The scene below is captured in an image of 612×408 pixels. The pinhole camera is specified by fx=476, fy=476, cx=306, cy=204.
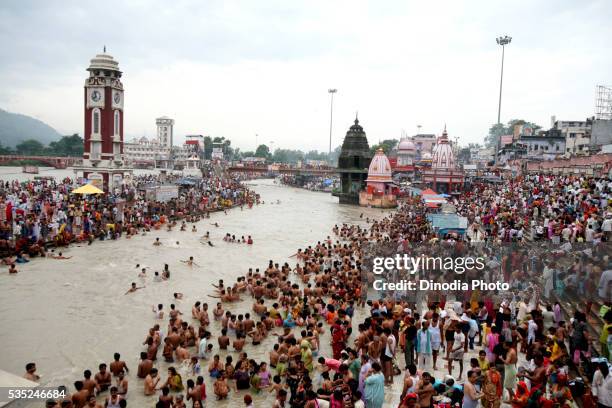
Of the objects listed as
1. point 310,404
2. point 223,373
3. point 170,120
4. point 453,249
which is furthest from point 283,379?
point 170,120

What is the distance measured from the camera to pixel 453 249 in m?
13.4

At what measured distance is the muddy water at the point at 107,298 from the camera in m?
10.5

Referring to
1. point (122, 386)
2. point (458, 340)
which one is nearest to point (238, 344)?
point (122, 386)

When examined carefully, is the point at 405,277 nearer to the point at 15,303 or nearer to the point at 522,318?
the point at 522,318

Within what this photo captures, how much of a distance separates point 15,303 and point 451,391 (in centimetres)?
1254

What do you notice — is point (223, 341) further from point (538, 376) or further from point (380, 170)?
point (380, 170)

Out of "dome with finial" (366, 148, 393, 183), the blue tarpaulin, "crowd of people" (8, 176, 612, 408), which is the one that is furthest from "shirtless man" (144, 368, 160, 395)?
"dome with finial" (366, 148, 393, 183)

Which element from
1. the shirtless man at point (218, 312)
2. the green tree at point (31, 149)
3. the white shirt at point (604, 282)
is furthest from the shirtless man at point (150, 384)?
the green tree at point (31, 149)

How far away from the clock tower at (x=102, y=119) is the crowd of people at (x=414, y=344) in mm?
24087

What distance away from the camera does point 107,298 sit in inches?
575

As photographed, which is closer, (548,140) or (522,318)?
(522,318)

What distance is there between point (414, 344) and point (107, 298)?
9965mm

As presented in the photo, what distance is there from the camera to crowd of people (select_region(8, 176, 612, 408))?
273 inches

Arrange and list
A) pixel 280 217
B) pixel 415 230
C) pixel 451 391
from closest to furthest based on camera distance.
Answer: pixel 451 391, pixel 415 230, pixel 280 217
